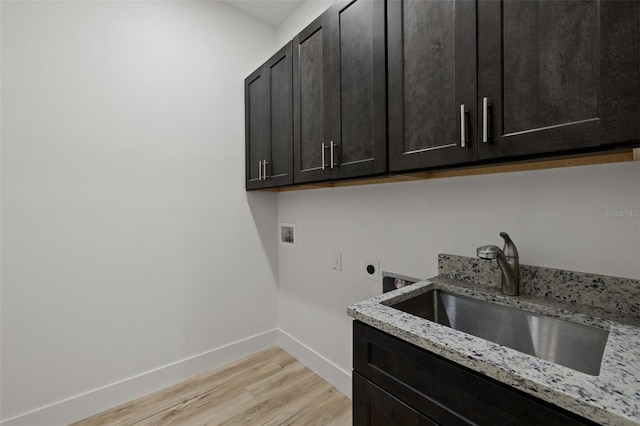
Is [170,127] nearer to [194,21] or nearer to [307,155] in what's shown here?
[194,21]

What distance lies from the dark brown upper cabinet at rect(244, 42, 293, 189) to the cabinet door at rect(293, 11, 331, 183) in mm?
78

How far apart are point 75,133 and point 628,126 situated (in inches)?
94.3

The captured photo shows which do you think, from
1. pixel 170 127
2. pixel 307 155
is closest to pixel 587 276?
pixel 307 155

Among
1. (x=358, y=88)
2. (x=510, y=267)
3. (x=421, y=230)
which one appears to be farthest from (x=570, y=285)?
(x=358, y=88)

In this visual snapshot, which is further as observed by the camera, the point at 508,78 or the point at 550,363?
the point at 508,78

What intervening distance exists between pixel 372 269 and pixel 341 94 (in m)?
1.00

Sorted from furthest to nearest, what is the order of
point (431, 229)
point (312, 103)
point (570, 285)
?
point (312, 103) < point (431, 229) < point (570, 285)

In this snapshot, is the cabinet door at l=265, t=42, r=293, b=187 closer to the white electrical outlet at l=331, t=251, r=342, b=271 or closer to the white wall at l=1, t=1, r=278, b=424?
the white wall at l=1, t=1, r=278, b=424

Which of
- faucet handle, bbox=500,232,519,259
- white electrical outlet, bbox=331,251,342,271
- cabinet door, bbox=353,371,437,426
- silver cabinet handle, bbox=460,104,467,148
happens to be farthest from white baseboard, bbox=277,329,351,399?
silver cabinet handle, bbox=460,104,467,148

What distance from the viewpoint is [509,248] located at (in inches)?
41.5

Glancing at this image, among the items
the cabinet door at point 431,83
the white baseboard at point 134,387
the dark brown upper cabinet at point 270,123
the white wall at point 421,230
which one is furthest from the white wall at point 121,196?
the cabinet door at point 431,83

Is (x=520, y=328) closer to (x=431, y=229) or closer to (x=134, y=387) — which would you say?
(x=431, y=229)

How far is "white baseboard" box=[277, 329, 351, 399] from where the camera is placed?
73.5 inches

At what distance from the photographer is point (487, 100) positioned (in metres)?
0.88
